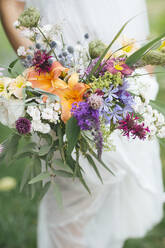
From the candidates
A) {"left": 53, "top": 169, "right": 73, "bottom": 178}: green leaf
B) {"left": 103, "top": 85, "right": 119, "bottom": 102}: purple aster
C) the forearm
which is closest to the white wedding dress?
the forearm

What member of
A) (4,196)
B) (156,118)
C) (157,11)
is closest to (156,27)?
(157,11)

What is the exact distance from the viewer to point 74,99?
898 millimetres

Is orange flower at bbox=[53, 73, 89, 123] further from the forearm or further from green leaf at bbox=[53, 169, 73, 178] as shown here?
the forearm

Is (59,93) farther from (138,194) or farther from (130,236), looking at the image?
(130,236)

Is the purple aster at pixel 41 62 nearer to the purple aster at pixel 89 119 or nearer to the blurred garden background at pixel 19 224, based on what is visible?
the purple aster at pixel 89 119

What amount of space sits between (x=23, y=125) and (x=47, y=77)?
0.53 ft

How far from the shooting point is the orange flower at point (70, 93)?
2.85 ft

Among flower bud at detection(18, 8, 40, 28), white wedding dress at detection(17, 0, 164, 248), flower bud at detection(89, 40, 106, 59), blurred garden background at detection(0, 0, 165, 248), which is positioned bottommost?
blurred garden background at detection(0, 0, 165, 248)

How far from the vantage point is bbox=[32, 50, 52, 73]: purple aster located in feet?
2.97

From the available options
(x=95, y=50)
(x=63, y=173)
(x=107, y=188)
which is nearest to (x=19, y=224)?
(x=107, y=188)

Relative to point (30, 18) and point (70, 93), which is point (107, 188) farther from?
point (30, 18)

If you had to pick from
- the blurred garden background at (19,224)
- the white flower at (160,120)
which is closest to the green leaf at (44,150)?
the white flower at (160,120)

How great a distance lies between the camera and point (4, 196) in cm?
230

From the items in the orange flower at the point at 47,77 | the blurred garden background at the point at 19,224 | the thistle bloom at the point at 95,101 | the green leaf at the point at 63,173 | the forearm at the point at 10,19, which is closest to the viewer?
the thistle bloom at the point at 95,101
